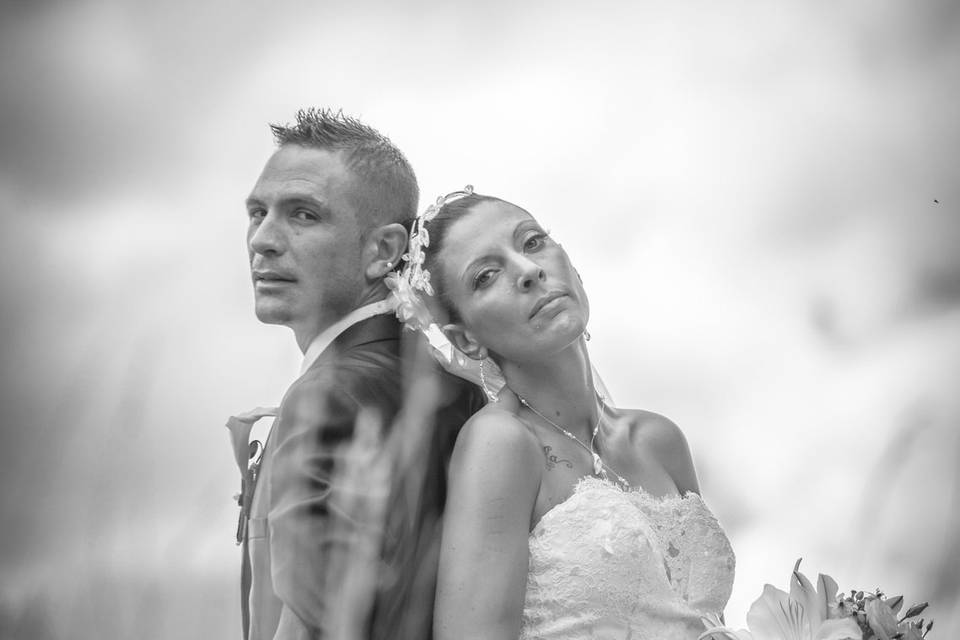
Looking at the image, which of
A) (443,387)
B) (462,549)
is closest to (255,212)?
(443,387)

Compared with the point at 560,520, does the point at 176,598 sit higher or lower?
lower

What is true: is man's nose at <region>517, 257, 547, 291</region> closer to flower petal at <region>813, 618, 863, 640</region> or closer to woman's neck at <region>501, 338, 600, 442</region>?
woman's neck at <region>501, 338, 600, 442</region>

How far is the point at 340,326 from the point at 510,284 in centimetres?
73

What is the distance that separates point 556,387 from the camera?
176 inches

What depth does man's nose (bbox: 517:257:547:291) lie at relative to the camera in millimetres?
4238

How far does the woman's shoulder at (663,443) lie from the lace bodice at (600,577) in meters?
0.54

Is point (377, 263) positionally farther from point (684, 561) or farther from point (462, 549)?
point (684, 561)

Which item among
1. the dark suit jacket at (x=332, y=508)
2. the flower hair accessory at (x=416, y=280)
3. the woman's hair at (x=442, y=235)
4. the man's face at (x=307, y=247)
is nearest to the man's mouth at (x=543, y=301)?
the woman's hair at (x=442, y=235)

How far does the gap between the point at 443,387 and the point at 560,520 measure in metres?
0.78

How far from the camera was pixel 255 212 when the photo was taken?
15.3ft

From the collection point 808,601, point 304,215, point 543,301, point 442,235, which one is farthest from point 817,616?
point 304,215

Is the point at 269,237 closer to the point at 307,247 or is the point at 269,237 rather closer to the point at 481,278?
the point at 307,247

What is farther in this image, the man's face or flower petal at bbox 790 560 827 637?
the man's face

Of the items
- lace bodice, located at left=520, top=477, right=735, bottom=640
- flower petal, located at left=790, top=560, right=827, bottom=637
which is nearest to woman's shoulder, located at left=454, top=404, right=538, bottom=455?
lace bodice, located at left=520, top=477, right=735, bottom=640
